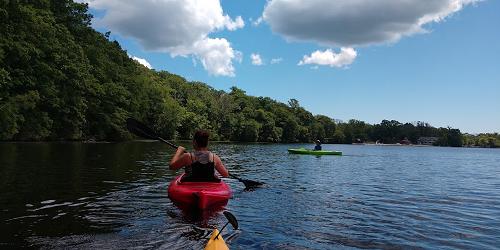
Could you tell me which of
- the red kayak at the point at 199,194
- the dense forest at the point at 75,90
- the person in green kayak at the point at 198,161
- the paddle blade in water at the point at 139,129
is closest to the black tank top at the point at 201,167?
the person in green kayak at the point at 198,161

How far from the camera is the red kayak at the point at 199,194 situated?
10000 millimetres

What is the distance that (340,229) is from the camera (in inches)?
363

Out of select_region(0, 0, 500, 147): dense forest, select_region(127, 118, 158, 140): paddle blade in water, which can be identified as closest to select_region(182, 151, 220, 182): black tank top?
select_region(127, 118, 158, 140): paddle blade in water

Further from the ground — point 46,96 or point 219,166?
point 46,96

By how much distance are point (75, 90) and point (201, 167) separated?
41620 mm

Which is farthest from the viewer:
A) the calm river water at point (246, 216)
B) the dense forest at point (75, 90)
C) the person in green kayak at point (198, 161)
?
the dense forest at point (75, 90)

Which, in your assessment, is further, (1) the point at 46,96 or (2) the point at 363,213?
(1) the point at 46,96

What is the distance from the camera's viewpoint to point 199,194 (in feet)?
32.5

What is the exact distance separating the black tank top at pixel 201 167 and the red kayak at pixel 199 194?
0.46 ft

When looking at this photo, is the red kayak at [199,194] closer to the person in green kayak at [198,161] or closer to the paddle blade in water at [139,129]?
the person in green kayak at [198,161]

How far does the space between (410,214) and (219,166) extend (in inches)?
207

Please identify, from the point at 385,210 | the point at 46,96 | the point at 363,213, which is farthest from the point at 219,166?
the point at 46,96

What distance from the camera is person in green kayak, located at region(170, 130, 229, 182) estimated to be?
10.3m

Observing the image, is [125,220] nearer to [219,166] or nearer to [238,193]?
[219,166]
